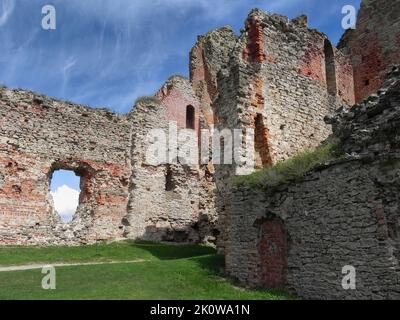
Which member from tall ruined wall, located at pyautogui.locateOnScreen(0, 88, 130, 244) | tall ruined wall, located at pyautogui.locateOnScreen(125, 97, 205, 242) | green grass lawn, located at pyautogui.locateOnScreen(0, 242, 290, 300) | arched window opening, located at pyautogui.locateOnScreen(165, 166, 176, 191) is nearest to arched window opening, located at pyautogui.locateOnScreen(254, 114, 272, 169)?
green grass lawn, located at pyautogui.locateOnScreen(0, 242, 290, 300)

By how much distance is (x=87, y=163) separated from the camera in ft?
63.8

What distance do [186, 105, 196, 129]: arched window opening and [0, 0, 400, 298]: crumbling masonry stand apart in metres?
0.09

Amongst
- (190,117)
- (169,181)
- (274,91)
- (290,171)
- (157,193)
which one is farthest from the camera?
(190,117)

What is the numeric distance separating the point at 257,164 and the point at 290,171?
3.21 m

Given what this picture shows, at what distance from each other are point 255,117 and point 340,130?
162 inches

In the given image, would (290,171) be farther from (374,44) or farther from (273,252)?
(374,44)

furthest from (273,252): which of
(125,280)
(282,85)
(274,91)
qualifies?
(282,85)

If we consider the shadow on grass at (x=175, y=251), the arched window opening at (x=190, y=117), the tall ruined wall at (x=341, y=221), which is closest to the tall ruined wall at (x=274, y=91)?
the tall ruined wall at (x=341, y=221)

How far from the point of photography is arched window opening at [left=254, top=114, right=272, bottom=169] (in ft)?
42.8

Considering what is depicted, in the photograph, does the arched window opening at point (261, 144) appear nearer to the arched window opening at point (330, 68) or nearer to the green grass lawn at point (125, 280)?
the green grass lawn at point (125, 280)

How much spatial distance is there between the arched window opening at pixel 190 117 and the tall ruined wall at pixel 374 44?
32.4ft

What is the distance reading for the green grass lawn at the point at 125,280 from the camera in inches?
342

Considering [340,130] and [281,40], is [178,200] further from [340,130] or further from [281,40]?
[340,130]

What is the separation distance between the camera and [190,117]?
26.8m
